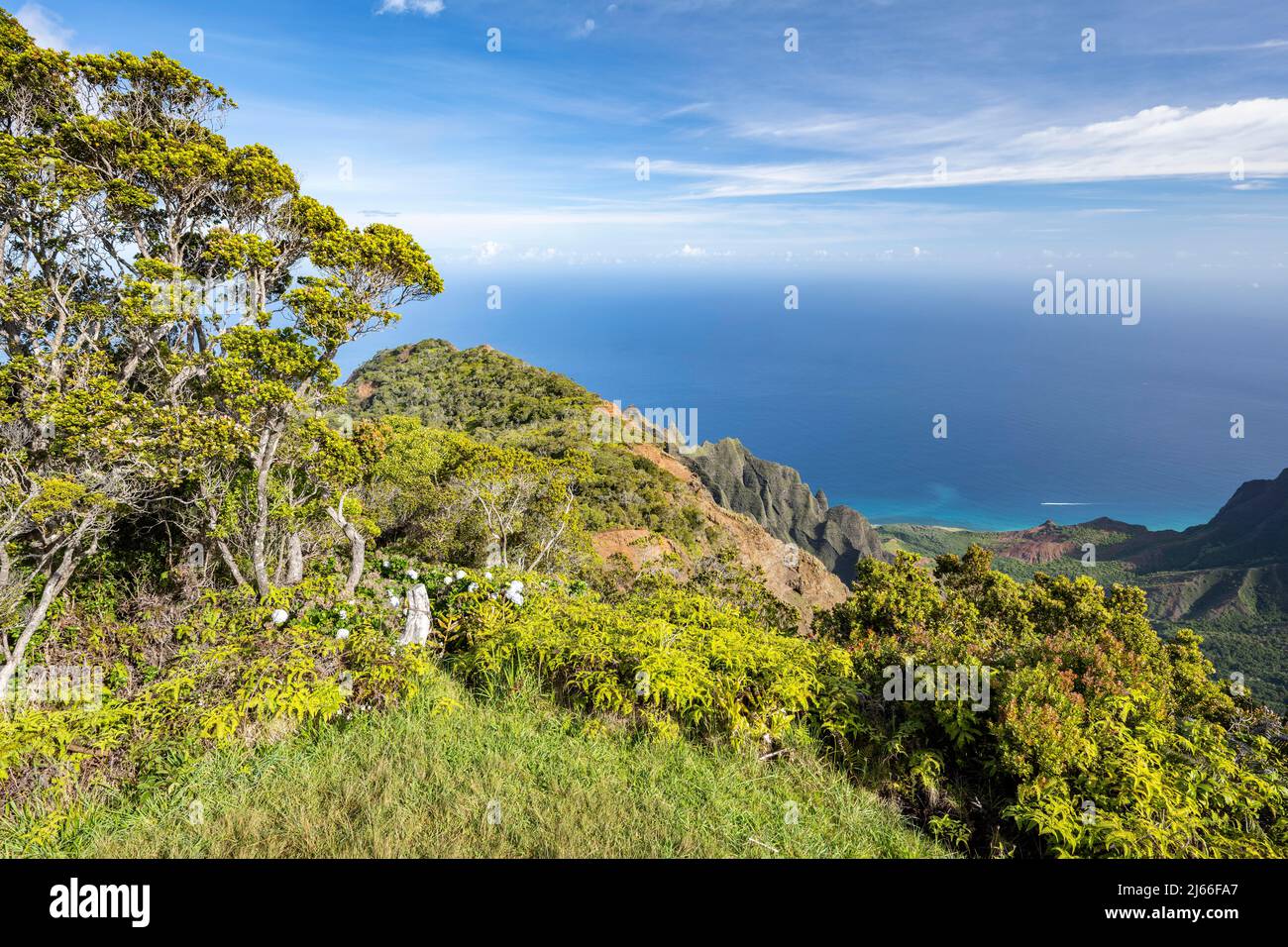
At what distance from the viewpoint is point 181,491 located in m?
6.92

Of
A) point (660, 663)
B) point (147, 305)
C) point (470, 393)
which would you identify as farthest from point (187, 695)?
point (470, 393)

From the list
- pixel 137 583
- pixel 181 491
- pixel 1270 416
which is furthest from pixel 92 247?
pixel 1270 416

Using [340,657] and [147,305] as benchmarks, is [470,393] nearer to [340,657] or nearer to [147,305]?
[147,305]

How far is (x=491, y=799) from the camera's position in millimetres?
3107

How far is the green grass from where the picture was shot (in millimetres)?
2840

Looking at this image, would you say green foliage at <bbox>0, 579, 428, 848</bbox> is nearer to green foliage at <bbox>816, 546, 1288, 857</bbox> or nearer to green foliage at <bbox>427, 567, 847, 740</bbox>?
green foliage at <bbox>427, 567, 847, 740</bbox>

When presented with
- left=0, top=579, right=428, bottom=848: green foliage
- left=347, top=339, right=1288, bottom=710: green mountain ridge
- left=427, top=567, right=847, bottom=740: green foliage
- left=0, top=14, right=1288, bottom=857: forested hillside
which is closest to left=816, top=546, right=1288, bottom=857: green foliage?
left=0, top=14, right=1288, bottom=857: forested hillside

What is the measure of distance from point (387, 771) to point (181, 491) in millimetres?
5621

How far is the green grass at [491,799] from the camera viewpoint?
284cm

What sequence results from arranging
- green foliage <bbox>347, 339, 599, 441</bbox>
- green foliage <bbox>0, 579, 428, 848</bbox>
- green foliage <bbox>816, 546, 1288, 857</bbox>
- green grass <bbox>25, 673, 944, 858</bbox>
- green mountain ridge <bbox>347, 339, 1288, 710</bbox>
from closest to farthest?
green grass <bbox>25, 673, 944, 858</bbox> < green foliage <bbox>816, 546, 1288, 857</bbox> < green foliage <bbox>0, 579, 428, 848</bbox> < green foliage <bbox>347, 339, 599, 441</bbox> < green mountain ridge <bbox>347, 339, 1288, 710</bbox>

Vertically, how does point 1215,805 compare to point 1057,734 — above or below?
below
